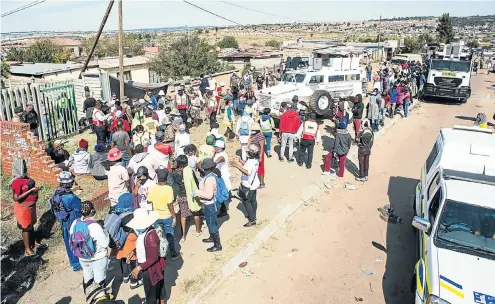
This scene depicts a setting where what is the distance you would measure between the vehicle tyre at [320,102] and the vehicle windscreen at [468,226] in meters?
10.1

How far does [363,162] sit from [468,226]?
491 cm

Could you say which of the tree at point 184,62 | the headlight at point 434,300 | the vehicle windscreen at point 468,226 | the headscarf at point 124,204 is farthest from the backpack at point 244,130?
the tree at point 184,62

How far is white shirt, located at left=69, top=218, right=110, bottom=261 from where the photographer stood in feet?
15.3

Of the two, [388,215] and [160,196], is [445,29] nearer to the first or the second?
[388,215]

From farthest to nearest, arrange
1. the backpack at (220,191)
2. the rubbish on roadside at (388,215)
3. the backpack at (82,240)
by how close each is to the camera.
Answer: the rubbish on roadside at (388,215), the backpack at (220,191), the backpack at (82,240)

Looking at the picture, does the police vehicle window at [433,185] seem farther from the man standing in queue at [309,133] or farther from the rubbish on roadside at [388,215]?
the man standing in queue at [309,133]

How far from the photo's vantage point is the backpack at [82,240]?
4.59m

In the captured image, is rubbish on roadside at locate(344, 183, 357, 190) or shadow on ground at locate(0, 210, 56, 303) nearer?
shadow on ground at locate(0, 210, 56, 303)

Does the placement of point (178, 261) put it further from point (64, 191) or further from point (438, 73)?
point (438, 73)

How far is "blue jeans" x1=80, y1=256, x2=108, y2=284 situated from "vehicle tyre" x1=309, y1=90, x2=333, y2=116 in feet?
37.0

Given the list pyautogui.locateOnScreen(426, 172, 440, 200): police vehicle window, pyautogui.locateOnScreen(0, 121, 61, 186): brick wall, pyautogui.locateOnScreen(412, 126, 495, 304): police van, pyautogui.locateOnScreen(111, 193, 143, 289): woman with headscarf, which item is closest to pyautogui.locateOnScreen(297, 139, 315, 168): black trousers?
pyautogui.locateOnScreen(412, 126, 495, 304): police van

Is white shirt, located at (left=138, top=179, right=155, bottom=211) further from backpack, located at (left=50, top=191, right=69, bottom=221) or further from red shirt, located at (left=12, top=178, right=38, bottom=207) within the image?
red shirt, located at (left=12, top=178, right=38, bottom=207)

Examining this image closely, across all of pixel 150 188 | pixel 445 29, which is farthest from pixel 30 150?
A: pixel 445 29

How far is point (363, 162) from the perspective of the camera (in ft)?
31.9
